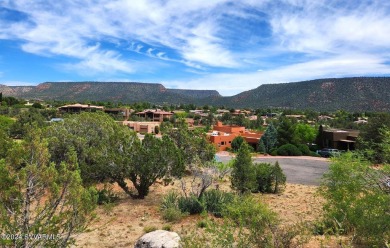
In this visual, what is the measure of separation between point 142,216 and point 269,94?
13209 centimetres

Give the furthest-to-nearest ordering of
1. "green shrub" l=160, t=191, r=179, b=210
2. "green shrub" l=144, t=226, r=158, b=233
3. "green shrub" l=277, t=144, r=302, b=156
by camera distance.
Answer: "green shrub" l=277, t=144, r=302, b=156 < "green shrub" l=160, t=191, r=179, b=210 < "green shrub" l=144, t=226, r=158, b=233

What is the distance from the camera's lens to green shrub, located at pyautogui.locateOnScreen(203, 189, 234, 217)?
44.1 feet

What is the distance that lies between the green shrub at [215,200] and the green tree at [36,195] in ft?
24.3

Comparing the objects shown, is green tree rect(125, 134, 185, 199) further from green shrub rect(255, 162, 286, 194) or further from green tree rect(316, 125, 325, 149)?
green tree rect(316, 125, 325, 149)

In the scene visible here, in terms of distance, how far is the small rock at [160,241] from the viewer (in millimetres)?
8125

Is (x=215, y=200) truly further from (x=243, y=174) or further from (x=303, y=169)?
(x=303, y=169)

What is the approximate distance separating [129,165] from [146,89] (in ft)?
516

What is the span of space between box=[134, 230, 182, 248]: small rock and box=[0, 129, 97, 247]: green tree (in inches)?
84.7

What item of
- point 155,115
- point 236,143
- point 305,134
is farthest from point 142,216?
point 155,115

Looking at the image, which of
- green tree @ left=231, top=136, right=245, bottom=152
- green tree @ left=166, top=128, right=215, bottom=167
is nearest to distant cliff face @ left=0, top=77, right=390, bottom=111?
green tree @ left=231, top=136, right=245, bottom=152

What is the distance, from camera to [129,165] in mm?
14719

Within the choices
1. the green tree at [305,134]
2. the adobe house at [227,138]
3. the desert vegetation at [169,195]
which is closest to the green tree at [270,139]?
the adobe house at [227,138]

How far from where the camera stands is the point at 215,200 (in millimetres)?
13953

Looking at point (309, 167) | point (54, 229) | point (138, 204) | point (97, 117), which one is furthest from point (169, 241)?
point (309, 167)
